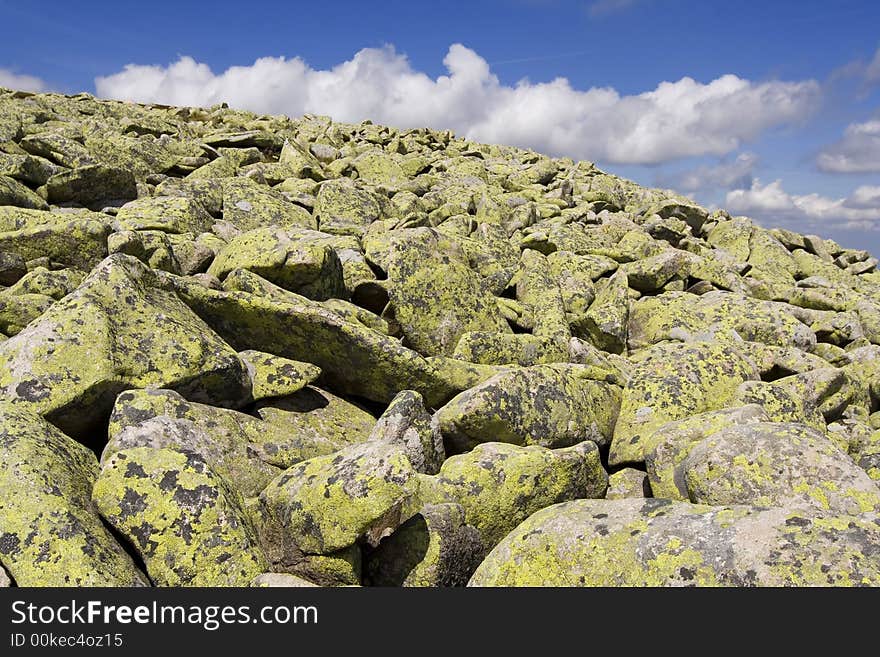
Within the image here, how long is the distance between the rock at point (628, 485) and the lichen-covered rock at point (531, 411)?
0.82 metres

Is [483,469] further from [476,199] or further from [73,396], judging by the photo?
[476,199]

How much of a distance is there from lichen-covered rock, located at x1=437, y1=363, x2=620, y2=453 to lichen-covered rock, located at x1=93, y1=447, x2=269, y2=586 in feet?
11.6

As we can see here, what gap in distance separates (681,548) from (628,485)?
3.41 m

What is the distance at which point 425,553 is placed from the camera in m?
7.06

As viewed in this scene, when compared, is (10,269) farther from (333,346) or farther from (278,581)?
(278,581)

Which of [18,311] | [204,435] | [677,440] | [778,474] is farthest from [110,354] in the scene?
[778,474]

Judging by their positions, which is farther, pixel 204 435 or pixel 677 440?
pixel 677 440

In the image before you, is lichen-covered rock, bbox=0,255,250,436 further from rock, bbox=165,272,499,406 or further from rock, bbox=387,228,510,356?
rock, bbox=387,228,510,356

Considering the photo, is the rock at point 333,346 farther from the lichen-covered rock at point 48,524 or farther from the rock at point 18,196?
the rock at point 18,196

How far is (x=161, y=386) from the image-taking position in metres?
8.72

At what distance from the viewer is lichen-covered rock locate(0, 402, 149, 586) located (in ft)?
19.1


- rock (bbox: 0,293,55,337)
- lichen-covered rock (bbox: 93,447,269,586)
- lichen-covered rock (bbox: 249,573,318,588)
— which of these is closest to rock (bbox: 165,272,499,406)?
rock (bbox: 0,293,55,337)

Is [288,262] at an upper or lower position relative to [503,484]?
upper

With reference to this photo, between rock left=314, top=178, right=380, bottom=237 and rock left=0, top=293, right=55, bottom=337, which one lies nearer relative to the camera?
rock left=0, top=293, right=55, bottom=337
